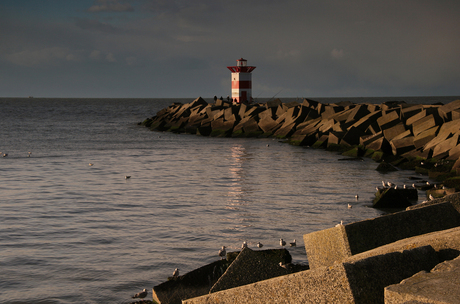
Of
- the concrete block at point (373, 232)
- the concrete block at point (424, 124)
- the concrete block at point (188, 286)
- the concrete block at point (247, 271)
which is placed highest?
the concrete block at point (424, 124)

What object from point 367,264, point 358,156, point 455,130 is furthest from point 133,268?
point 358,156

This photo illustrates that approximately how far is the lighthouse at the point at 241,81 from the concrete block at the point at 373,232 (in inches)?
1437

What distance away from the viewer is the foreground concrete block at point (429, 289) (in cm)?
261

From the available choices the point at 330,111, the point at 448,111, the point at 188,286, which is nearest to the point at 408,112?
the point at 448,111

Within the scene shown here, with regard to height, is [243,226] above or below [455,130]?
below

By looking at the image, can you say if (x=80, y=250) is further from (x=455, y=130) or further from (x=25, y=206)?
(x=455, y=130)

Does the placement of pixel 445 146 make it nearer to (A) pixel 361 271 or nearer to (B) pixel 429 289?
(A) pixel 361 271

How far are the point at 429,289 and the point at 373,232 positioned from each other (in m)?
2.09

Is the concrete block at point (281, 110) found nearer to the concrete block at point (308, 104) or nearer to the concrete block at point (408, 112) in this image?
the concrete block at point (308, 104)

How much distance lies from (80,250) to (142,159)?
42.7 ft

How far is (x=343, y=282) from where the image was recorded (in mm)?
3021

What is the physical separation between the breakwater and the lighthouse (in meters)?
4.55

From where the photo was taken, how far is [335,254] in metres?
4.82

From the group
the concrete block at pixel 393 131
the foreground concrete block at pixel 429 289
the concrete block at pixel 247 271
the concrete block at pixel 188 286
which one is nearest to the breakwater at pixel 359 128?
the concrete block at pixel 393 131
